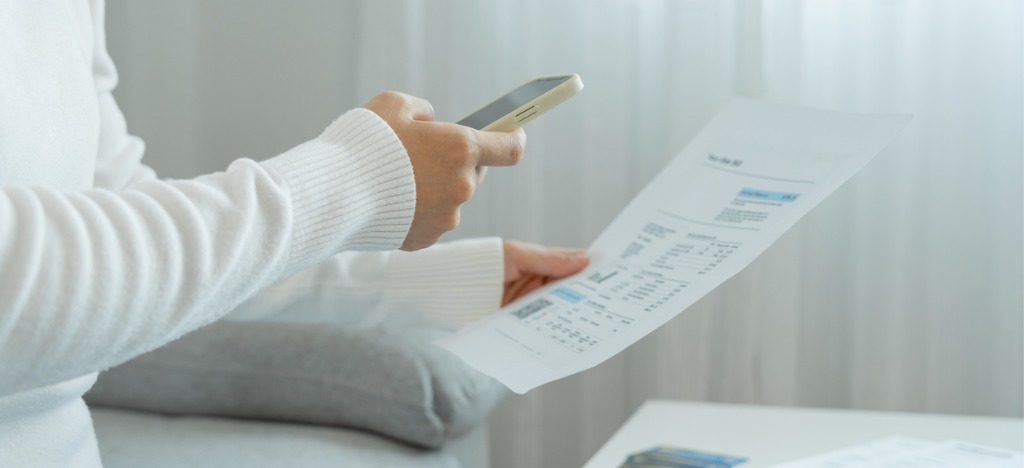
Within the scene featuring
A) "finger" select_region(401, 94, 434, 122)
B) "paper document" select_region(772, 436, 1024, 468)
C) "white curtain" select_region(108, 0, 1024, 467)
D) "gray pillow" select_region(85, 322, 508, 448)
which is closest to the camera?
"finger" select_region(401, 94, 434, 122)

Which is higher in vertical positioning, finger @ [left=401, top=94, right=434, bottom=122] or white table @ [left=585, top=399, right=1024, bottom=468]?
finger @ [left=401, top=94, right=434, bottom=122]

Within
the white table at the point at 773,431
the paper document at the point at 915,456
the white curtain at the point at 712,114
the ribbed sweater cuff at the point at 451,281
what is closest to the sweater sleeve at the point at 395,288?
the ribbed sweater cuff at the point at 451,281

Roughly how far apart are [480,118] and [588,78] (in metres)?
0.99

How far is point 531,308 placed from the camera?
75cm

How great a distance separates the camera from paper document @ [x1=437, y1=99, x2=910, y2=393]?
1.99ft

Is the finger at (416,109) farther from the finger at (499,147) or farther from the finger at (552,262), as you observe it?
the finger at (552,262)

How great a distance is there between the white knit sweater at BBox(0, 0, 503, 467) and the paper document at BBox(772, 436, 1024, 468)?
0.43 m

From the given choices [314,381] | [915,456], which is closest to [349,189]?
[915,456]

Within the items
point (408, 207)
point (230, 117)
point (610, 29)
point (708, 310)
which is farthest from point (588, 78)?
point (408, 207)

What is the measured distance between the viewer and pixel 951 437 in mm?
847

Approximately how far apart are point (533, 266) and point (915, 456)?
345 mm

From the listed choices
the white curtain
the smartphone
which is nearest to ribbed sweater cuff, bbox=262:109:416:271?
the smartphone

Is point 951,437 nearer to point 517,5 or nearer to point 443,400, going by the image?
point 443,400

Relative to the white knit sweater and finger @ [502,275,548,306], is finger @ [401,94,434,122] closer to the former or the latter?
the white knit sweater
